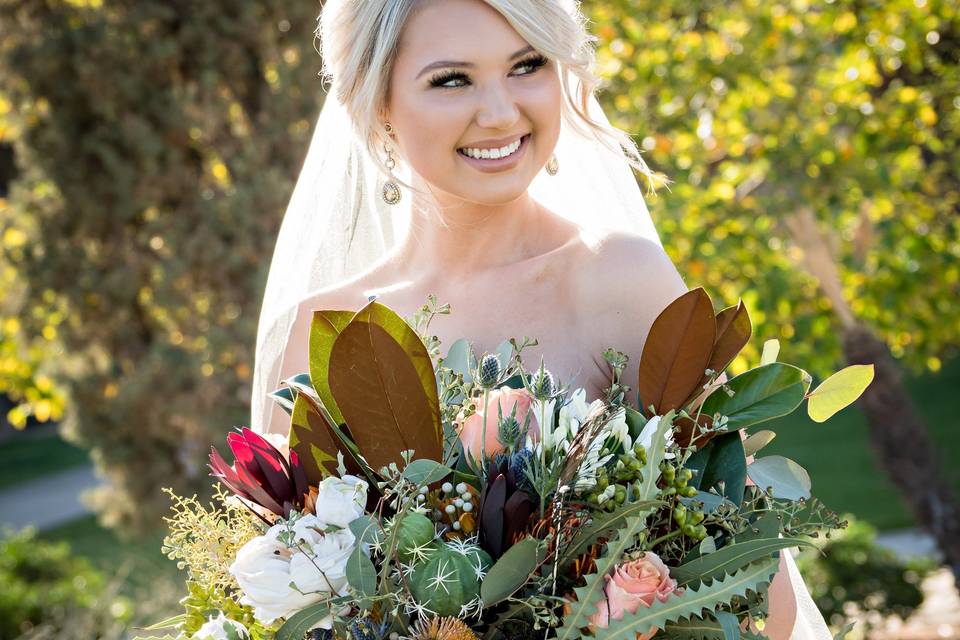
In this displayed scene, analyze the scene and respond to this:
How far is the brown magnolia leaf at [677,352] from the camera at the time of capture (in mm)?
1729

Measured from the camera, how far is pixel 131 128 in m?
7.42

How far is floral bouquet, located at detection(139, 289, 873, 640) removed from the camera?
4.82 feet

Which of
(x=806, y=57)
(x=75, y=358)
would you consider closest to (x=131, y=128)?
(x=75, y=358)

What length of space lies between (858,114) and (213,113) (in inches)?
174

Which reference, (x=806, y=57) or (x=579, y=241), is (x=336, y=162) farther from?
(x=806, y=57)

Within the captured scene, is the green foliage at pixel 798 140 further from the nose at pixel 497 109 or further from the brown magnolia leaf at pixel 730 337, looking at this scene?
the brown magnolia leaf at pixel 730 337

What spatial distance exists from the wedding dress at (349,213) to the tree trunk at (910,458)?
409cm

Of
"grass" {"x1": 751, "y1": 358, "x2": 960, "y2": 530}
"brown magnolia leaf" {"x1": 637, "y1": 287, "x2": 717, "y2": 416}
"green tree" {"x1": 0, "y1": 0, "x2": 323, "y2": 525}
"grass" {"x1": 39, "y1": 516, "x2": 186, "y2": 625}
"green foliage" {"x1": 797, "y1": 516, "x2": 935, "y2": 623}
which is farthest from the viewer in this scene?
"grass" {"x1": 751, "y1": 358, "x2": 960, "y2": 530}

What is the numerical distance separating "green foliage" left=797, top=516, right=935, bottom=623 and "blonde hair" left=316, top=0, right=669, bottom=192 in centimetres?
488

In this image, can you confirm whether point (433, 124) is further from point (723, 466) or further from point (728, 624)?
point (728, 624)

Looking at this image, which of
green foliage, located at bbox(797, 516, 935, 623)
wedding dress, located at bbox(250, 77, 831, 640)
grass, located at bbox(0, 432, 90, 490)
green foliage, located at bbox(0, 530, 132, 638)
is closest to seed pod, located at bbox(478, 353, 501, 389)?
wedding dress, located at bbox(250, 77, 831, 640)

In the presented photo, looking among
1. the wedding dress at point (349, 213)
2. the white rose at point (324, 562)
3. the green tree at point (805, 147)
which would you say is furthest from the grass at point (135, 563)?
the white rose at point (324, 562)

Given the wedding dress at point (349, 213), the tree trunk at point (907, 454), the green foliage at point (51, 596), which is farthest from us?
the tree trunk at point (907, 454)

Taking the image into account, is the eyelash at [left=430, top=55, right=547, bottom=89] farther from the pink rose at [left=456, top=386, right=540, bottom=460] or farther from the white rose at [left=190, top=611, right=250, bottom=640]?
the white rose at [left=190, top=611, right=250, bottom=640]
